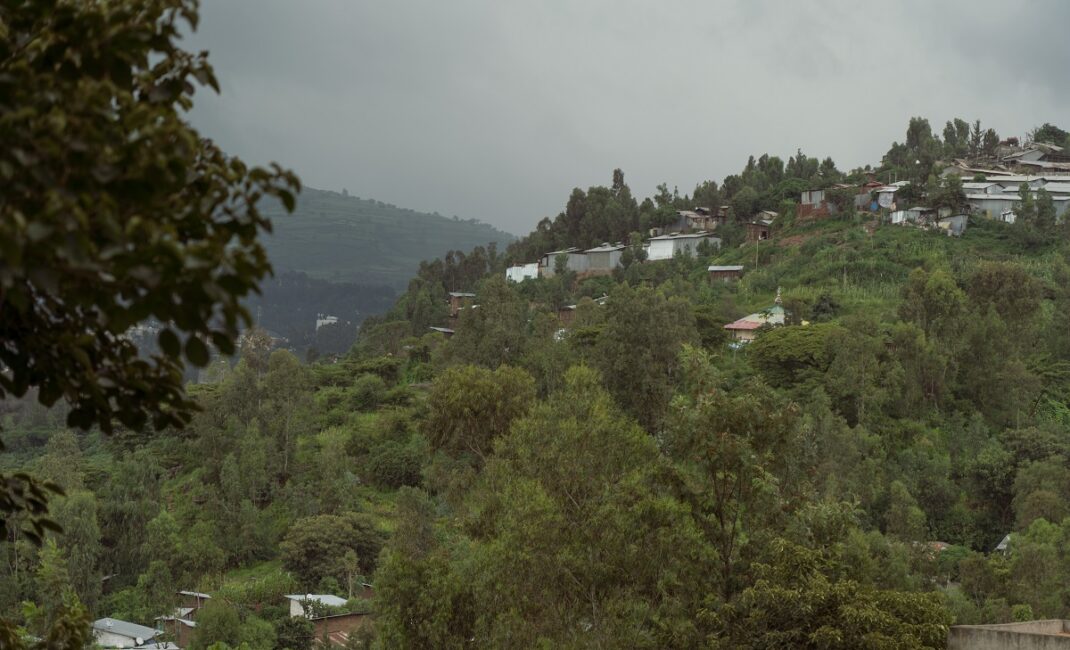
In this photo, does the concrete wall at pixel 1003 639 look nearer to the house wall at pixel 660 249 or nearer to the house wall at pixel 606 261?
the house wall at pixel 660 249

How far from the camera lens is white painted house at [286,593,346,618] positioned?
76.7 ft

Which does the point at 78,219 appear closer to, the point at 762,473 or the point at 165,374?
the point at 165,374

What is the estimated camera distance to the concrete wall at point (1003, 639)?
11133 millimetres

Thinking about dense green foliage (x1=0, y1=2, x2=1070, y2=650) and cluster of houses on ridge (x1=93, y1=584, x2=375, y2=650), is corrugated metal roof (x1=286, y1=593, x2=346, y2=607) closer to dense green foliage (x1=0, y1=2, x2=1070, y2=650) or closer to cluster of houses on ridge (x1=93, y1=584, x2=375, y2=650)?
cluster of houses on ridge (x1=93, y1=584, x2=375, y2=650)

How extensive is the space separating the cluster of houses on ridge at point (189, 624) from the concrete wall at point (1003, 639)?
12.0 metres

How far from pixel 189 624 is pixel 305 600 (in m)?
3.60

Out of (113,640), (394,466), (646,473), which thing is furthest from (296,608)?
(646,473)

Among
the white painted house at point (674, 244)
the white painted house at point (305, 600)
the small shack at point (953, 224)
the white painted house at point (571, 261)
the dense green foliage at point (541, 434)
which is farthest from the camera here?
the white painted house at point (571, 261)

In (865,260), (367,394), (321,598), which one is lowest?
(321,598)

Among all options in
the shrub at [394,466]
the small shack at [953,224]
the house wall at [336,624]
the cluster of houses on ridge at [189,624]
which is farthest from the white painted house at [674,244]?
the house wall at [336,624]

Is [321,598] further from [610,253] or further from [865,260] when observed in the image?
[610,253]

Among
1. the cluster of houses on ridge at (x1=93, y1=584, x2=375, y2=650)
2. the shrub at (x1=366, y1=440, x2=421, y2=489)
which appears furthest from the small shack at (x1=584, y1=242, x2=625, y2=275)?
the cluster of houses on ridge at (x1=93, y1=584, x2=375, y2=650)

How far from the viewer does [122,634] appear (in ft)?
79.5

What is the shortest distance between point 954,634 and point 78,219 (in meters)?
11.8
